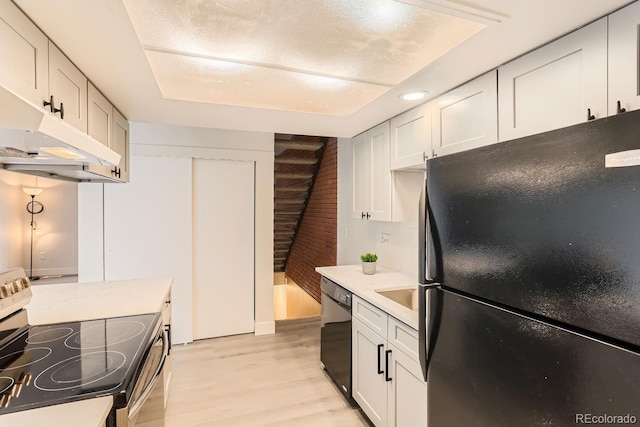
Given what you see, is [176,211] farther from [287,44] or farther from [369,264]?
[287,44]

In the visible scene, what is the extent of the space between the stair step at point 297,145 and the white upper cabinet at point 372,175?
1.01 meters

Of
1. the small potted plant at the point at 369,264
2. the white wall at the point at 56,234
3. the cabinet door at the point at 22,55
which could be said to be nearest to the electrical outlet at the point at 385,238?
the small potted plant at the point at 369,264

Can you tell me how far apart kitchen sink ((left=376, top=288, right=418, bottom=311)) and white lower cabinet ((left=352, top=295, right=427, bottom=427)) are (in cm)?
23

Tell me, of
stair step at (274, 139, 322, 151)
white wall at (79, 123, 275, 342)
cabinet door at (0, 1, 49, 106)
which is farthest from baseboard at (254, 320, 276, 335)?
cabinet door at (0, 1, 49, 106)

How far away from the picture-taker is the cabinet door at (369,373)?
1.94 m

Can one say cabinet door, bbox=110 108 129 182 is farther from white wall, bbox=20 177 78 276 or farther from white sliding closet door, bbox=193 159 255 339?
white wall, bbox=20 177 78 276

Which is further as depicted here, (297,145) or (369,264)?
(297,145)

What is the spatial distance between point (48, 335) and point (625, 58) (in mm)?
2669

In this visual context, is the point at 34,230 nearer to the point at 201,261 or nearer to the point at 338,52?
the point at 201,261

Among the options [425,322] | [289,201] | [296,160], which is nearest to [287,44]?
[425,322]

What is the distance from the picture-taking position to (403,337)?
5.64ft

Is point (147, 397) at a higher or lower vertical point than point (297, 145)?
lower

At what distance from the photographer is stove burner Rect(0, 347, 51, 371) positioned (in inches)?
46.3

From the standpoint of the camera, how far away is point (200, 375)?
2.83m
